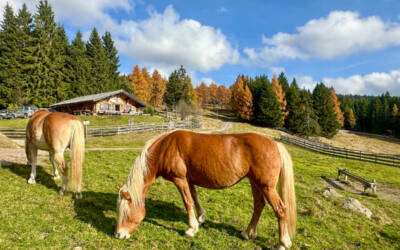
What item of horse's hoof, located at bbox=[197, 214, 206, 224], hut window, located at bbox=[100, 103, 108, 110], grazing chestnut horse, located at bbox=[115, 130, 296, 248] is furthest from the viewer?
hut window, located at bbox=[100, 103, 108, 110]

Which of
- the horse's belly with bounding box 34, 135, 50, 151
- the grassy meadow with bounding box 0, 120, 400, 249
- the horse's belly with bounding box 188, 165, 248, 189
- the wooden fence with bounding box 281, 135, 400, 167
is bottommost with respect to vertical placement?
the wooden fence with bounding box 281, 135, 400, 167

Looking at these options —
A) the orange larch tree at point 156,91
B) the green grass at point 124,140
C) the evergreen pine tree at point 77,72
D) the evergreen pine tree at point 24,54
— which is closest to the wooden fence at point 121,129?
the green grass at point 124,140

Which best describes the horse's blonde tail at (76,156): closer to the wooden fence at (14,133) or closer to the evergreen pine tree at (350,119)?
the wooden fence at (14,133)

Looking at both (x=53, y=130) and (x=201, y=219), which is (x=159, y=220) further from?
(x=53, y=130)

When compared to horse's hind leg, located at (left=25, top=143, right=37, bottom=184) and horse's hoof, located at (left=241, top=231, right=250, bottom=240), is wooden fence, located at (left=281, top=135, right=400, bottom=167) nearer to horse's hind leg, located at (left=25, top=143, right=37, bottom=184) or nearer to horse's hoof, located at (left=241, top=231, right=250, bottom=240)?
horse's hoof, located at (left=241, top=231, right=250, bottom=240)

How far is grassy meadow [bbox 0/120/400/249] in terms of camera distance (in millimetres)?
3734

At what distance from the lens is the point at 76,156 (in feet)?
17.3

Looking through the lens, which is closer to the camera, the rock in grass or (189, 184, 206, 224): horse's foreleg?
(189, 184, 206, 224): horse's foreleg

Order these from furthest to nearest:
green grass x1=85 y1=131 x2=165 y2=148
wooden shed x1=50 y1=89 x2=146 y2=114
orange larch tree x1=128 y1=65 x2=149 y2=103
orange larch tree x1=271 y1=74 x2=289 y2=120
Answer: orange larch tree x1=128 y1=65 x2=149 y2=103
orange larch tree x1=271 y1=74 x2=289 y2=120
wooden shed x1=50 y1=89 x2=146 y2=114
green grass x1=85 y1=131 x2=165 y2=148

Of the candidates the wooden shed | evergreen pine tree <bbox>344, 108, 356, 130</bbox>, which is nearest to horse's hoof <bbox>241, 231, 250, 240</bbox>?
the wooden shed

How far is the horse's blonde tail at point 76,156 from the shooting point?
518 centimetres

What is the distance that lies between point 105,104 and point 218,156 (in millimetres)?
40700

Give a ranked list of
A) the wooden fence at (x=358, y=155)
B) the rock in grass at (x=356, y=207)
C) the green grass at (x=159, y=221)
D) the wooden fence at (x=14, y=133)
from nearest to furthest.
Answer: the green grass at (x=159, y=221) → the rock in grass at (x=356, y=207) → the wooden fence at (x=14, y=133) → the wooden fence at (x=358, y=155)

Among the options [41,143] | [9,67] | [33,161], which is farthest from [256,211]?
[9,67]
